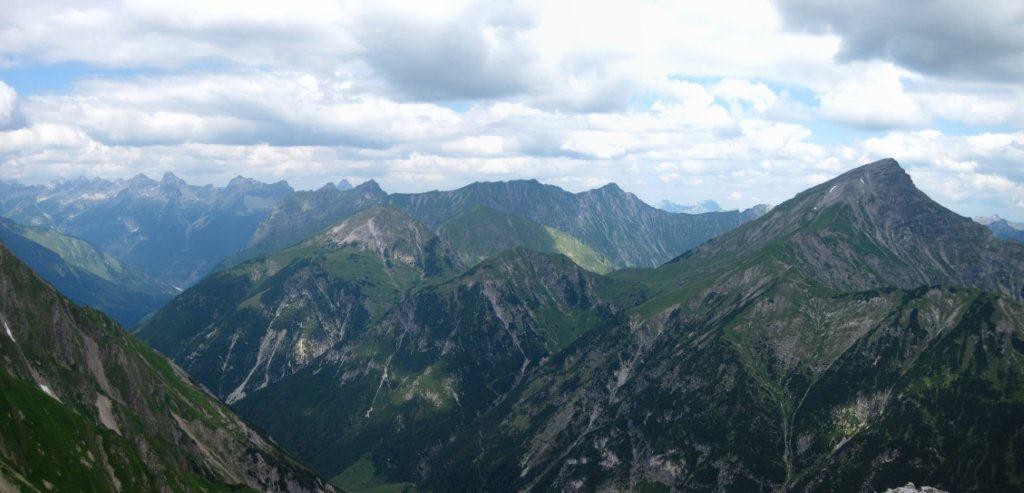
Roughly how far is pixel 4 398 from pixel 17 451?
64.0 ft

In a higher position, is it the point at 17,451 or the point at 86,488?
the point at 17,451

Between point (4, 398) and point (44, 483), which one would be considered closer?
point (44, 483)

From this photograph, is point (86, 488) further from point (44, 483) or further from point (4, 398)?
point (4, 398)

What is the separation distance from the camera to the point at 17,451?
603 ft

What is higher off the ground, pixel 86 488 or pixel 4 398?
pixel 4 398

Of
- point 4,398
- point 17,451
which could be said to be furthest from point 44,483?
point 4,398

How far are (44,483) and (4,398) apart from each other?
29.2m

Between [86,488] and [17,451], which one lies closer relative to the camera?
[17,451]

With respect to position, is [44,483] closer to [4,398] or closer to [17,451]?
[17,451]

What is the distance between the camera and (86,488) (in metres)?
198

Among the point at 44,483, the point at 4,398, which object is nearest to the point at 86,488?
the point at 44,483

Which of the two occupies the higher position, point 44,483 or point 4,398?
point 4,398

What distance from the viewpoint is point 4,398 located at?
196375mm

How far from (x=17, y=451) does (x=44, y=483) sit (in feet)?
34.3
